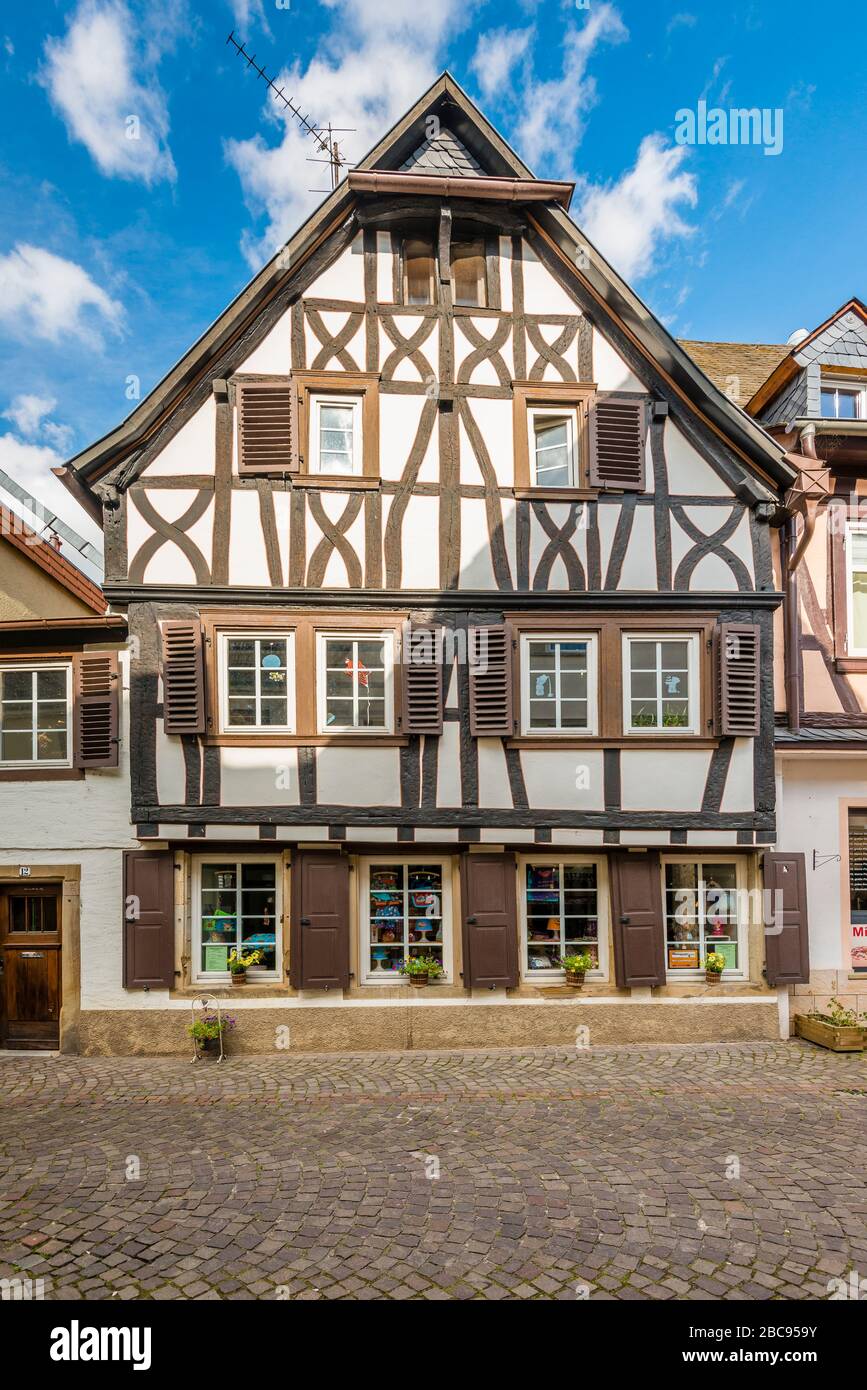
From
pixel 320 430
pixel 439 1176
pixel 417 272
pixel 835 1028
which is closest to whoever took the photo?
pixel 439 1176

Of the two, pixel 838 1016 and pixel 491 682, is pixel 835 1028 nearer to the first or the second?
pixel 838 1016

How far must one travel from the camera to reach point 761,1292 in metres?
4.57

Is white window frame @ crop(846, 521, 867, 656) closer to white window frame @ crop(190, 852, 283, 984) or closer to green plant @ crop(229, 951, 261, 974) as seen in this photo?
white window frame @ crop(190, 852, 283, 984)

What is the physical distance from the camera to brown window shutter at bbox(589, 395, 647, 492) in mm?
9953

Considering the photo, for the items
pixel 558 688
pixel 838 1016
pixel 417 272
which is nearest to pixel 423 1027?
pixel 558 688

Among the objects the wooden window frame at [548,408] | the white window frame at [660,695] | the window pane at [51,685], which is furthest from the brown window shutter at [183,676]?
the white window frame at [660,695]

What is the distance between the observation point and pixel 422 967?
9.60m

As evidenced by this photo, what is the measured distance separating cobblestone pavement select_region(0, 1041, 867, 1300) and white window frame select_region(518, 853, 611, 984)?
1077mm

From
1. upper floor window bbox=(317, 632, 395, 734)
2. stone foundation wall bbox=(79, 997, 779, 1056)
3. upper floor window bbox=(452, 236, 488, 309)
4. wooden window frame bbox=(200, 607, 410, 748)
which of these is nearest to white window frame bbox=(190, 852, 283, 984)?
stone foundation wall bbox=(79, 997, 779, 1056)

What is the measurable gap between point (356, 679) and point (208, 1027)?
184 inches

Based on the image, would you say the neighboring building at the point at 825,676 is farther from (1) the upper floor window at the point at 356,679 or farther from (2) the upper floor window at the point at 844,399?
(1) the upper floor window at the point at 356,679

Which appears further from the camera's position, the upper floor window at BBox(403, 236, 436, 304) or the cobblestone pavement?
the upper floor window at BBox(403, 236, 436, 304)

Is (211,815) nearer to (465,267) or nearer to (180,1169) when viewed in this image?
(180,1169)

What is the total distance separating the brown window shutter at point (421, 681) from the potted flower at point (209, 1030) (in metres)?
4.27
